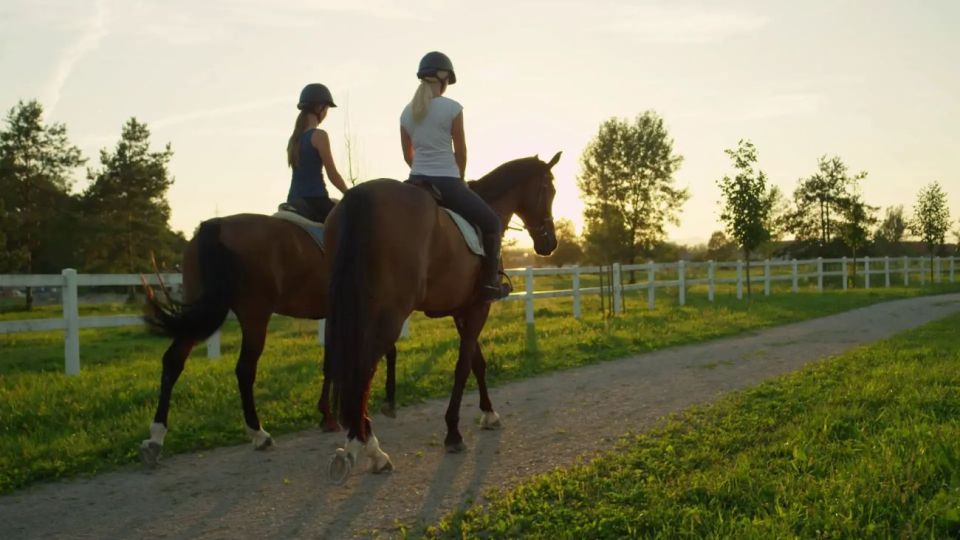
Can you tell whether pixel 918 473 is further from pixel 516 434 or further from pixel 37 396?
pixel 37 396

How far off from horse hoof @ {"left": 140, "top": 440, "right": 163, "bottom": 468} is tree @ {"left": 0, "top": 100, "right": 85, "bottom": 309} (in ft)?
130

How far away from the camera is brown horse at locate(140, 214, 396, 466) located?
5352 millimetres

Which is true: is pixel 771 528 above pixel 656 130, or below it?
below

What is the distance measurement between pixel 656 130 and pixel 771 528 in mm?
52996

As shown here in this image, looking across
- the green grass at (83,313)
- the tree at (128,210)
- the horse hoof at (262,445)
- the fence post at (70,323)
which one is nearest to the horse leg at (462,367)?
the horse hoof at (262,445)

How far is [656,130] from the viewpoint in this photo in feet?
177

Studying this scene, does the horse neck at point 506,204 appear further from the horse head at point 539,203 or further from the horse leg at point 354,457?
the horse leg at point 354,457

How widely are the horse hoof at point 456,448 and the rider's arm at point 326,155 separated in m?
2.24

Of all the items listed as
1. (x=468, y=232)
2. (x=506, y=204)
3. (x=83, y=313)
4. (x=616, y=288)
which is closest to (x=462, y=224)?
(x=468, y=232)

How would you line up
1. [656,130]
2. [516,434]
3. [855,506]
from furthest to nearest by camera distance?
[656,130] → [516,434] → [855,506]

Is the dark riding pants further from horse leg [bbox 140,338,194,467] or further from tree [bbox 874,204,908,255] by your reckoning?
tree [bbox 874,204,908,255]

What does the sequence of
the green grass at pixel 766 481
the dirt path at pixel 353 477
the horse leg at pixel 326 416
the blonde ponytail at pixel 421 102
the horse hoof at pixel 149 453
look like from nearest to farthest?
the green grass at pixel 766 481
the dirt path at pixel 353 477
the horse hoof at pixel 149 453
the blonde ponytail at pixel 421 102
the horse leg at pixel 326 416

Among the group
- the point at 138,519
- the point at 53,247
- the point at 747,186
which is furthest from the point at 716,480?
the point at 53,247

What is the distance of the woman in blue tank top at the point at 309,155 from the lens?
6.38 m
